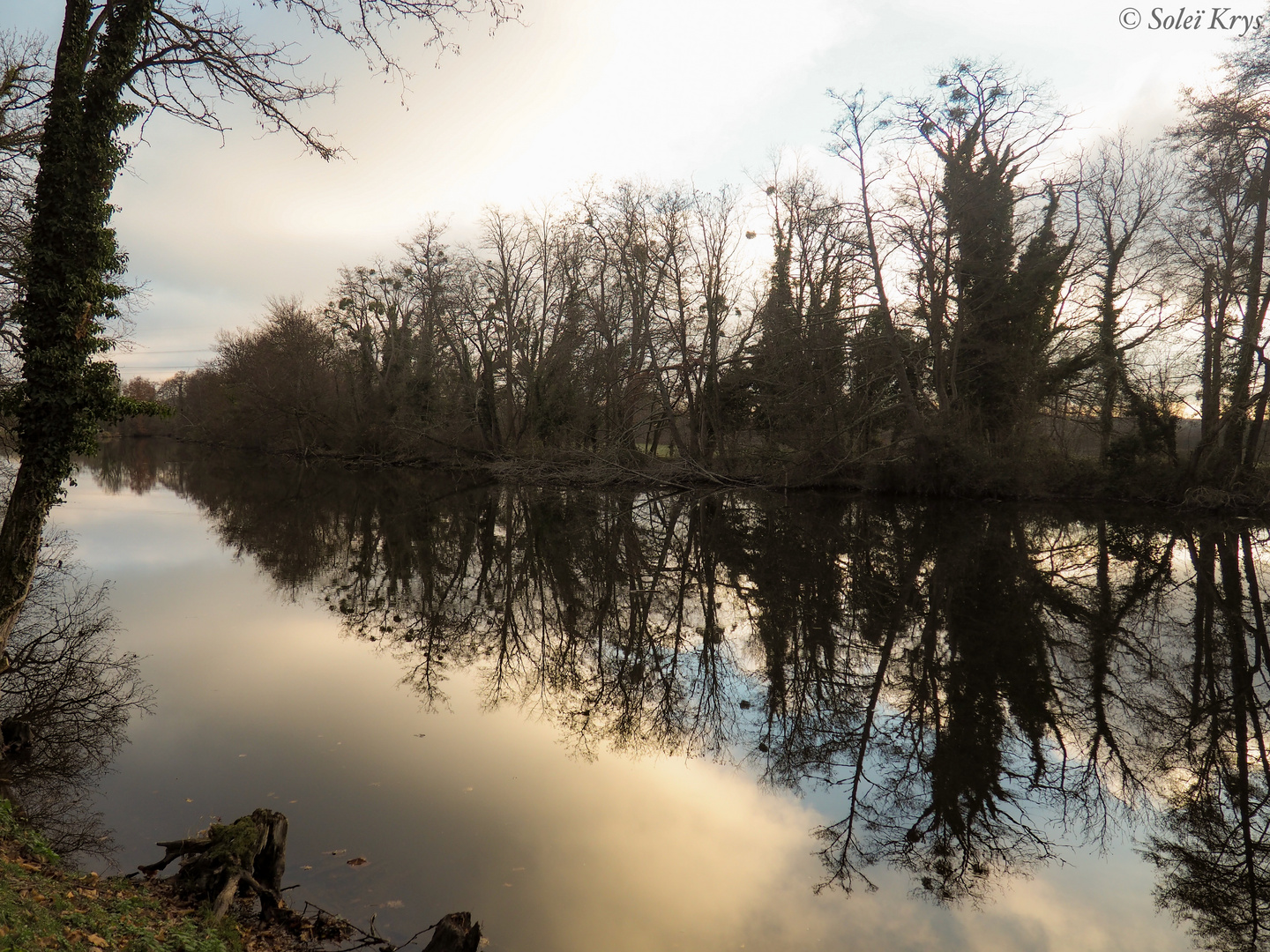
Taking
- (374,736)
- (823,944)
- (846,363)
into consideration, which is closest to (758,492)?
(846,363)

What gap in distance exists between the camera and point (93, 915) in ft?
11.3

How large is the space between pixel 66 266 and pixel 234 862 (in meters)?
6.25

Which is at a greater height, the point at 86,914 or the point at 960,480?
the point at 960,480

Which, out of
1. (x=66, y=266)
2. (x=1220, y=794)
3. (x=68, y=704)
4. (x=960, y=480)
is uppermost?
(x=66, y=266)

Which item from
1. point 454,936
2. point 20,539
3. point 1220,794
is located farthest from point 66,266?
point 1220,794

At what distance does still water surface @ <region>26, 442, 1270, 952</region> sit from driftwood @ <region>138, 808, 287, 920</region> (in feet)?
0.63

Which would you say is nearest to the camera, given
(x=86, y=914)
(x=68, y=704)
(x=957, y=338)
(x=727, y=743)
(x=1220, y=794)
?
(x=86, y=914)

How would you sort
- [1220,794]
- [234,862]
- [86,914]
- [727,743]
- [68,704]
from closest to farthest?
[86,914], [234,862], [1220,794], [727,743], [68,704]

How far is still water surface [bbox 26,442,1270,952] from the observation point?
4332mm

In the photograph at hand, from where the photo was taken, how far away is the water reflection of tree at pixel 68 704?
5027 mm

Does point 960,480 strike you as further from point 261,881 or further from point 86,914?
point 86,914

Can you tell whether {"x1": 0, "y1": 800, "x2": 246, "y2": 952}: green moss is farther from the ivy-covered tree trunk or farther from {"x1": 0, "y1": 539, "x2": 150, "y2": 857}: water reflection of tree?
the ivy-covered tree trunk

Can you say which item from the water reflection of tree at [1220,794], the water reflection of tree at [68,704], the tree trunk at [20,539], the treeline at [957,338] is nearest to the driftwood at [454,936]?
the water reflection of tree at [68,704]

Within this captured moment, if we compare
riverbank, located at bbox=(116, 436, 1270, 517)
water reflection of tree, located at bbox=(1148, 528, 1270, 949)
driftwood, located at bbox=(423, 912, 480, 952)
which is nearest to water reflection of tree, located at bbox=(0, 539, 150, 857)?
driftwood, located at bbox=(423, 912, 480, 952)
